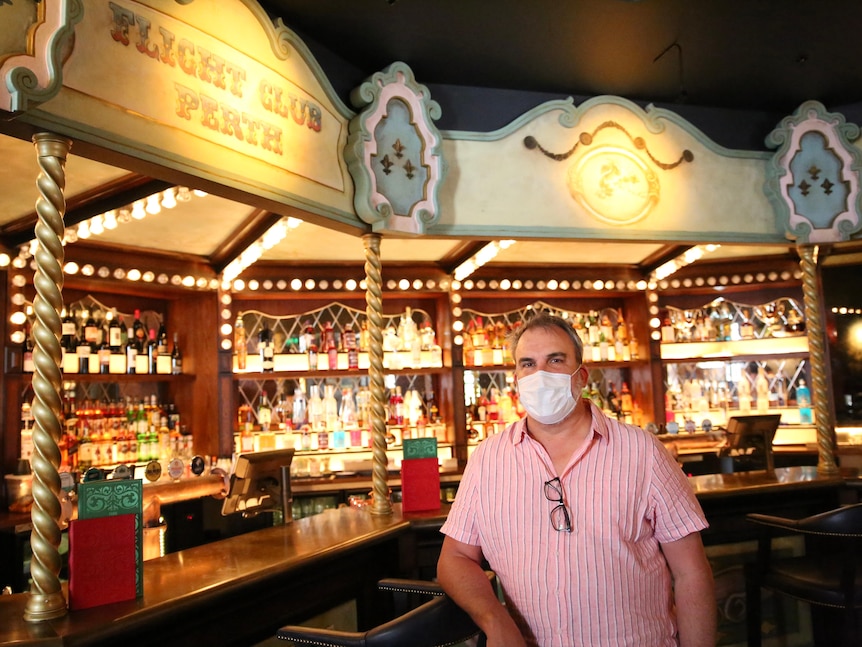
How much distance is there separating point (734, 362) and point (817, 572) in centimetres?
346

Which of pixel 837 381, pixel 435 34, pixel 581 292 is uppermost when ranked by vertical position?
pixel 435 34

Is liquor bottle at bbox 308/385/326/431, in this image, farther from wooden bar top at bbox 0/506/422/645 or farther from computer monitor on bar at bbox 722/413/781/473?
computer monitor on bar at bbox 722/413/781/473

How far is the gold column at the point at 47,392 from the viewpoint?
1.91 metres

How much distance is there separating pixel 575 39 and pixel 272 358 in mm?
3038

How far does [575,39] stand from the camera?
3635 millimetres

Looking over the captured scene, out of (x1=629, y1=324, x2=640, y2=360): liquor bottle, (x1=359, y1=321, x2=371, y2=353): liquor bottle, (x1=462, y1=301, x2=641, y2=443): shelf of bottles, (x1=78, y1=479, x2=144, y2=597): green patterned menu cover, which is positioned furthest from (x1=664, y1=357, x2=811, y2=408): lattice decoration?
(x1=78, y1=479, x2=144, y2=597): green patterned menu cover

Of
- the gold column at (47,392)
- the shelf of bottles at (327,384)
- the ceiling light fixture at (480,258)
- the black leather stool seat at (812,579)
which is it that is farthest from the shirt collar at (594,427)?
the shelf of bottles at (327,384)

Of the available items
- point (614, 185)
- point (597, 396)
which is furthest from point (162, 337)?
point (597, 396)

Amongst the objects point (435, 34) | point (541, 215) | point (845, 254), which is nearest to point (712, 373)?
point (845, 254)

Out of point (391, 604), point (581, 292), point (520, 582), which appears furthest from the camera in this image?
point (581, 292)

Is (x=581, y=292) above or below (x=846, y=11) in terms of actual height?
below

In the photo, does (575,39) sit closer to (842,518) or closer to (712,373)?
(842,518)

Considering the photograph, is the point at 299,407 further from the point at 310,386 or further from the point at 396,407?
the point at 396,407

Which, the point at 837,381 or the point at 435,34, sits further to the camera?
the point at 837,381
